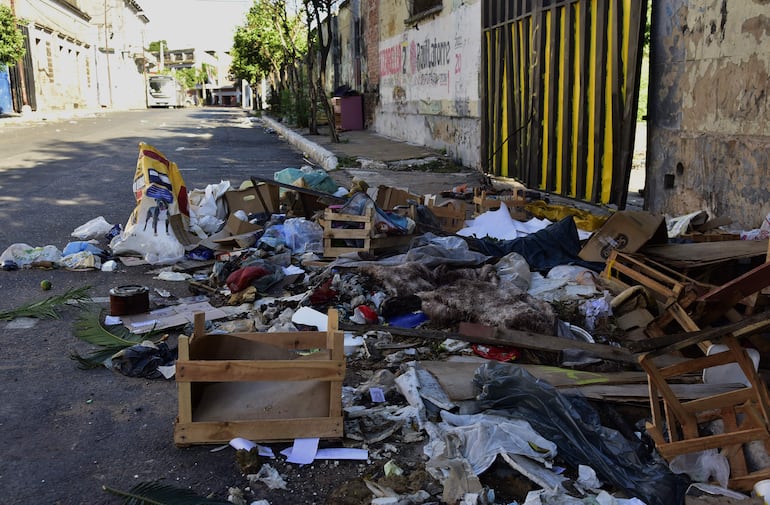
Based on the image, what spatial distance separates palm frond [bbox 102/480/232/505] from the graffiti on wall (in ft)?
33.2

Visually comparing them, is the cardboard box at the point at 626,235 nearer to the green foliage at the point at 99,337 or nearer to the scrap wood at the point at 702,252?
the scrap wood at the point at 702,252

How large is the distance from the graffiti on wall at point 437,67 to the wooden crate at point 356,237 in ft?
21.3

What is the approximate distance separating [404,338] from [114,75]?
6334 centimetres

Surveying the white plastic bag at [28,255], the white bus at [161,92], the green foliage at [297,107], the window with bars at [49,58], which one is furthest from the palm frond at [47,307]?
the white bus at [161,92]

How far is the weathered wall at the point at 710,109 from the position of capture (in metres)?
5.48

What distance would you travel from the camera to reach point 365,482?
2.63 metres

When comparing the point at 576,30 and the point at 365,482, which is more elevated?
the point at 576,30

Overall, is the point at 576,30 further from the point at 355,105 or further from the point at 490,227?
the point at 355,105

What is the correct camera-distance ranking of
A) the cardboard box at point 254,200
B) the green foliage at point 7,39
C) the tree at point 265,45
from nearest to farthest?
the cardboard box at point 254,200
the green foliage at point 7,39
the tree at point 265,45

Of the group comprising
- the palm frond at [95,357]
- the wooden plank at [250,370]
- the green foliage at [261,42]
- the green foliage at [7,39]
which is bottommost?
the palm frond at [95,357]

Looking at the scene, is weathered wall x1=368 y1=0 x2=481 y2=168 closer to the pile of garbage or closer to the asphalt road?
the pile of garbage

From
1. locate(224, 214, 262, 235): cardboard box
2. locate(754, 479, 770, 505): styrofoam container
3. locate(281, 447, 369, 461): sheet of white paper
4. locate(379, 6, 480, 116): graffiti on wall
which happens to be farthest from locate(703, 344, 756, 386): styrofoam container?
locate(379, 6, 480, 116): graffiti on wall

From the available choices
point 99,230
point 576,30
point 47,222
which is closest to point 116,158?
point 47,222

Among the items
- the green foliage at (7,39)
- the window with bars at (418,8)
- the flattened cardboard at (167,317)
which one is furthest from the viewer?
the green foliage at (7,39)
